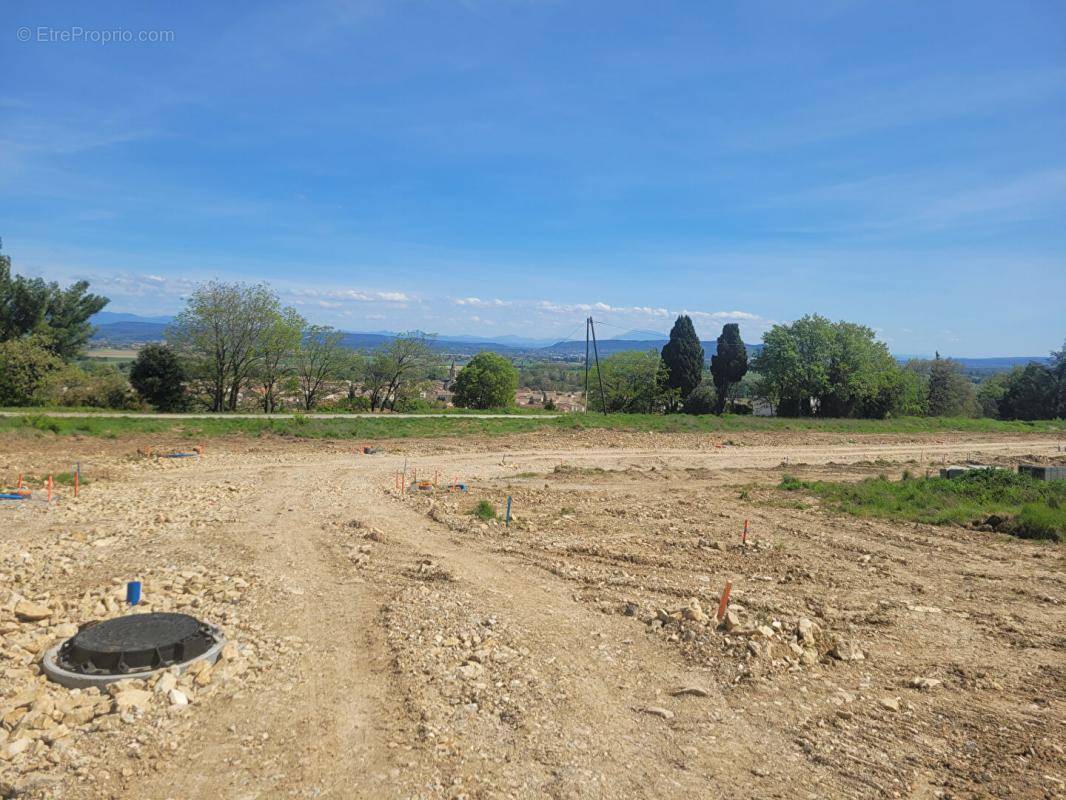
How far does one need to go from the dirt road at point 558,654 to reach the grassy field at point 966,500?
3.06ft

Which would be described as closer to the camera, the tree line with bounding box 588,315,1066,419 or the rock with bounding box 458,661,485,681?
the rock with bounding box 458,661,485,681

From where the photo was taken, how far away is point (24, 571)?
9328 millimetres

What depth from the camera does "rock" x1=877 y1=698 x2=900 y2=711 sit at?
6.38 meters

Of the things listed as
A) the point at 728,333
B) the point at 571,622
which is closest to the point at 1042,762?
the point at 571,622

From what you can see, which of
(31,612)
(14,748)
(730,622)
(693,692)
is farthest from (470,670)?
(31,612)

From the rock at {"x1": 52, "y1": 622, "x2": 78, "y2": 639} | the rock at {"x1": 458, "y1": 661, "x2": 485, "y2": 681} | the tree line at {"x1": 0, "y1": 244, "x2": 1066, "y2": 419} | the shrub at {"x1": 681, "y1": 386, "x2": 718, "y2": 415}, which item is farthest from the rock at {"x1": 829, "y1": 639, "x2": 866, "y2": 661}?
the shrub at {"x1": 681, "y1": 386, "x2": 718, "y2": 415}

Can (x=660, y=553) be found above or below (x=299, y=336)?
below

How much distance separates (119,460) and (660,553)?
56.1 ft

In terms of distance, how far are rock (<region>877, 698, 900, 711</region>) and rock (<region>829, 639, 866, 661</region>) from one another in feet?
3.00

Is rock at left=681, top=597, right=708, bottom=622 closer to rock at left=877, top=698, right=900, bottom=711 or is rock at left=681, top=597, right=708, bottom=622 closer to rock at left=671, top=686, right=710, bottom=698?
rock at left=671, top=686, right=710, bottom=698

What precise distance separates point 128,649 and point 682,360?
53244mm

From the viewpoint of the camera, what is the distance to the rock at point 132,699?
5.59 meters

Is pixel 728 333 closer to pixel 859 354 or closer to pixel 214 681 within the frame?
pixel 859 354

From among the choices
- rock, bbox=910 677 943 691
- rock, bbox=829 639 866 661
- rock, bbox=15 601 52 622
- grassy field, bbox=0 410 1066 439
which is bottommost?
rock, bbox=910 677 943 691
